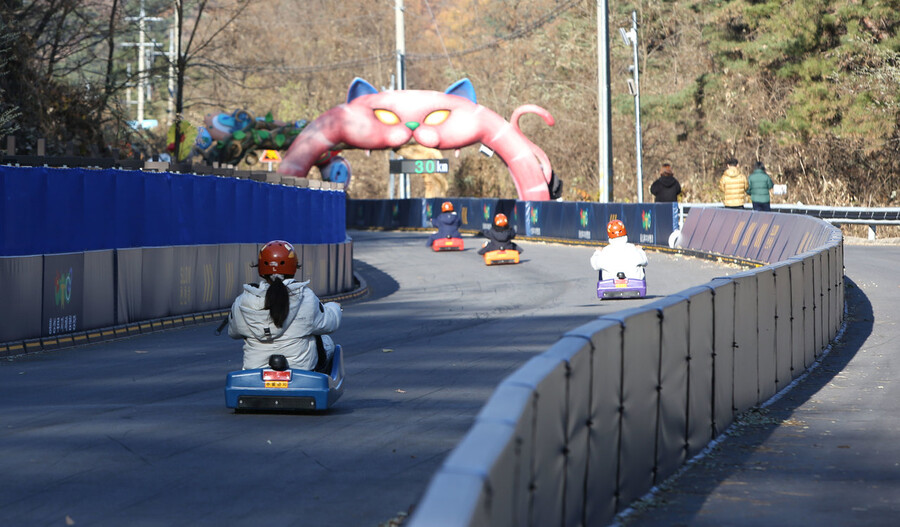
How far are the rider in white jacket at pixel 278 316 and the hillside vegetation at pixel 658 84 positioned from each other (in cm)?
1426

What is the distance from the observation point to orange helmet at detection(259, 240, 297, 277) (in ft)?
34.4

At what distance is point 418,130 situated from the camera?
47688 millimetres

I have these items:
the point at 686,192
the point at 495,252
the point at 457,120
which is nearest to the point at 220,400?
the point at 495,252

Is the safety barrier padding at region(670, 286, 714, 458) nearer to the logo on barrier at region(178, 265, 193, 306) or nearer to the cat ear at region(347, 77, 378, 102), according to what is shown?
the logo on barrier at region(178, 265, 193, 306)

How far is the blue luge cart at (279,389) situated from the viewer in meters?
10.6

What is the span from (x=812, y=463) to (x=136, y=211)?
12.0 m

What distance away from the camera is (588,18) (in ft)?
221

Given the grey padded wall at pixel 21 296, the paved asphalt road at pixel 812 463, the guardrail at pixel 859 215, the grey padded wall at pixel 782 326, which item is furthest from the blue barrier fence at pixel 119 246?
the guardrail at pixel 859 215

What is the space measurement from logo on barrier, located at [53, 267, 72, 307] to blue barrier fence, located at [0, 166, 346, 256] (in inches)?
15.1

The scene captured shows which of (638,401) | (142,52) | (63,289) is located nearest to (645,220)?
(63,289)

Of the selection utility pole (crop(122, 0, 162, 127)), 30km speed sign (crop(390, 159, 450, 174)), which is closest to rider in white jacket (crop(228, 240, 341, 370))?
utility pole (crop(122, 0, 162, 127))

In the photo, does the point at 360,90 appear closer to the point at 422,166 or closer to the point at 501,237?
the point at 422,166

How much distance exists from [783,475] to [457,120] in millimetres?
39309

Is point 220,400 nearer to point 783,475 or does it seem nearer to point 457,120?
point 783,475
